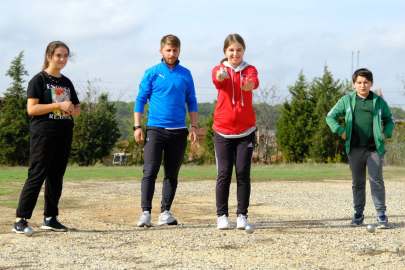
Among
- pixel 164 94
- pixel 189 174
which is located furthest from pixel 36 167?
pixel 189 174

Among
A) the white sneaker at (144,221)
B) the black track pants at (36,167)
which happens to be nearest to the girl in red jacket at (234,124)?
the white sneaker at (144,221)

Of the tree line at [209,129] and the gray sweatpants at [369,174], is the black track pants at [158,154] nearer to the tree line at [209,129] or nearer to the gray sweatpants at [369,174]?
the gray sweatpants at [369,174]

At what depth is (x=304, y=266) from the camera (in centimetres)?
402

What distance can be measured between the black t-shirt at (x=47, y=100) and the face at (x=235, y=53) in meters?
1.89

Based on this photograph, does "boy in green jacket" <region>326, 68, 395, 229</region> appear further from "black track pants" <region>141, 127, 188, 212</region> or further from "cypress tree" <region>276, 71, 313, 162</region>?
"cypress tree" <region>276, 71, 313, 162</region>

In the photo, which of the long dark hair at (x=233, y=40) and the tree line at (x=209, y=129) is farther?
the tree line at (x=209, y=129)

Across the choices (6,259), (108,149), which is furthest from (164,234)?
(108,149)

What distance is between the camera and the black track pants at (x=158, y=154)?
20.1 feet

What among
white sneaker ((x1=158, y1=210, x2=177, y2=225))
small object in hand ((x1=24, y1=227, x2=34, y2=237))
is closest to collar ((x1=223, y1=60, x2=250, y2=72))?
white sneaker ((x1=158, y1=210, x2=177, y2=225))

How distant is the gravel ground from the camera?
416 cm

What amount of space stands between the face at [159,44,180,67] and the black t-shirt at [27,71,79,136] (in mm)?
1301

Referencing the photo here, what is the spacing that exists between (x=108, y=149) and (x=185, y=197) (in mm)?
27109

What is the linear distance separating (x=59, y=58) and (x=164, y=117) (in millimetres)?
1358

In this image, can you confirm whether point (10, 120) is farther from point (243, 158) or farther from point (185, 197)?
point (243, 158)
